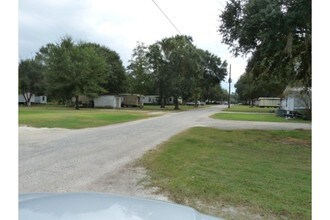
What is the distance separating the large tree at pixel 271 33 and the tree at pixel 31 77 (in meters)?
43.7

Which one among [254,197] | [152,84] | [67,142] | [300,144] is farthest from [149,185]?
[152,84]

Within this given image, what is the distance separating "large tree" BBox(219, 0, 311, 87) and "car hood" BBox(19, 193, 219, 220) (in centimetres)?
996

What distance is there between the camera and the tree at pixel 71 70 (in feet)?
123

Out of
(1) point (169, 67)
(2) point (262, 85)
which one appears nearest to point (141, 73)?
(1) point (169, 67)

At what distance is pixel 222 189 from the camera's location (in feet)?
17.6

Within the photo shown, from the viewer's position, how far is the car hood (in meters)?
1.83

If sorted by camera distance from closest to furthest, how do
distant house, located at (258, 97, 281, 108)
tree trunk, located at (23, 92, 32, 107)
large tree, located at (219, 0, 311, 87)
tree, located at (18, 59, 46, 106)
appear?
large tree, located at (219, 0, 311, 87)
tree, located at (18, 59, 46, 106)
tree trunk, located at (23, 92, 32, 107)
distant house, located at (258, 97, 281, 108)

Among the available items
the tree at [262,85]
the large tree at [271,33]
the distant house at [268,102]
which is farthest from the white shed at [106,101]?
the distant house at [268,102]

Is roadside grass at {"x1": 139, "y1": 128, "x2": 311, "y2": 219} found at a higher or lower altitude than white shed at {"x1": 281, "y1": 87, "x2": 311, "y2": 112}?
lower

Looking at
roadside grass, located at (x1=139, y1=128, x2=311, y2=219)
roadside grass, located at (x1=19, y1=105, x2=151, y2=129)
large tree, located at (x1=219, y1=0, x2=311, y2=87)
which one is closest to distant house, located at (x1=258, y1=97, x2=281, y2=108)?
roadside grass, located at (x1=19, y1=105, x2=151, y2=129)

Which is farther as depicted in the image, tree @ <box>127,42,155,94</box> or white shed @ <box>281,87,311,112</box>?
tree @ <box>127,42,155,94</box>

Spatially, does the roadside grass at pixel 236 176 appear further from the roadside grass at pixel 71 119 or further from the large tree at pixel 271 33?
the roadside grass at pixel 71 119

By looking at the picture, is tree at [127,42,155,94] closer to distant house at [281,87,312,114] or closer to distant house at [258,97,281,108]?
distant house at [281,87,312,114]

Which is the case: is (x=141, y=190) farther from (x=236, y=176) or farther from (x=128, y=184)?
(x=236, y=176)
